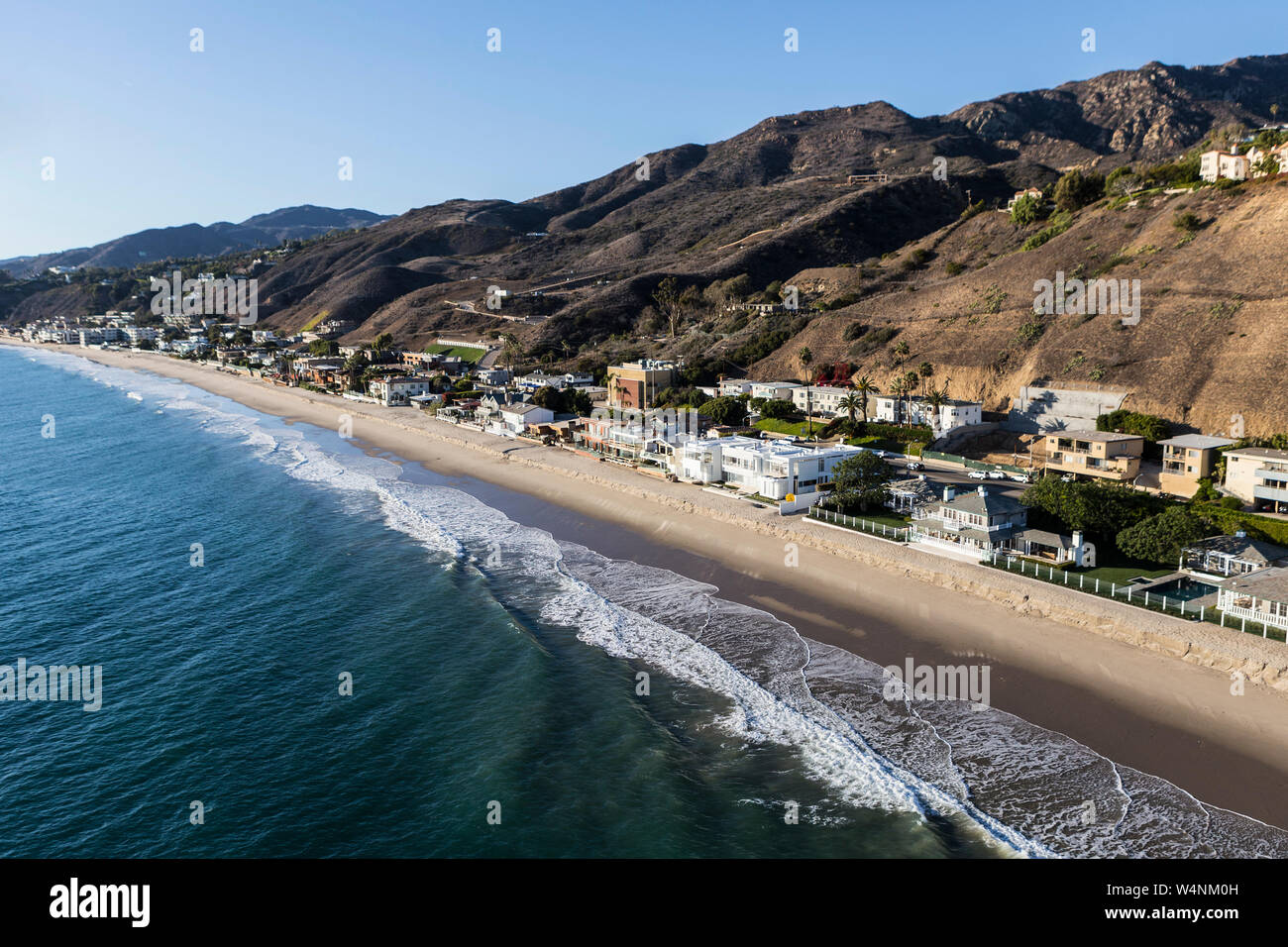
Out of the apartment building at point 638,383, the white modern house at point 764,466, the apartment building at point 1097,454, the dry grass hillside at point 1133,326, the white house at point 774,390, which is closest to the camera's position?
the apartment building at point 1097,454

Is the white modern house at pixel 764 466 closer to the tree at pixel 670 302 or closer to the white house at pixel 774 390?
the white house at pixel 774 390

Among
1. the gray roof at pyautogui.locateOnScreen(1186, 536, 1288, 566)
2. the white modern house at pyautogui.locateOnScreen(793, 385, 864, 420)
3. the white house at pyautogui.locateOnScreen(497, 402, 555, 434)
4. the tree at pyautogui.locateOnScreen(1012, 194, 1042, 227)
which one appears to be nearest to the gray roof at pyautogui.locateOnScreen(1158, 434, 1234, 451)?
the gray roof at pyautogui.locateOnScreen(1186, 536, 1288, 566)

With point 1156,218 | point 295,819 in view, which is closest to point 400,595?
point 295,819

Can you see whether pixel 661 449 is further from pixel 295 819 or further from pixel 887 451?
pixel 295 819

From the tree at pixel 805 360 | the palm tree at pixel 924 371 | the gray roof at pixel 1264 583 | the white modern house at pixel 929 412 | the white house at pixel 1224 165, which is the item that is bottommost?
the gray roof at pixel 1264 583

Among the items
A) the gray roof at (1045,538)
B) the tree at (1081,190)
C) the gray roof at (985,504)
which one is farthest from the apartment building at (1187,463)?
the tree at (1081,190)
